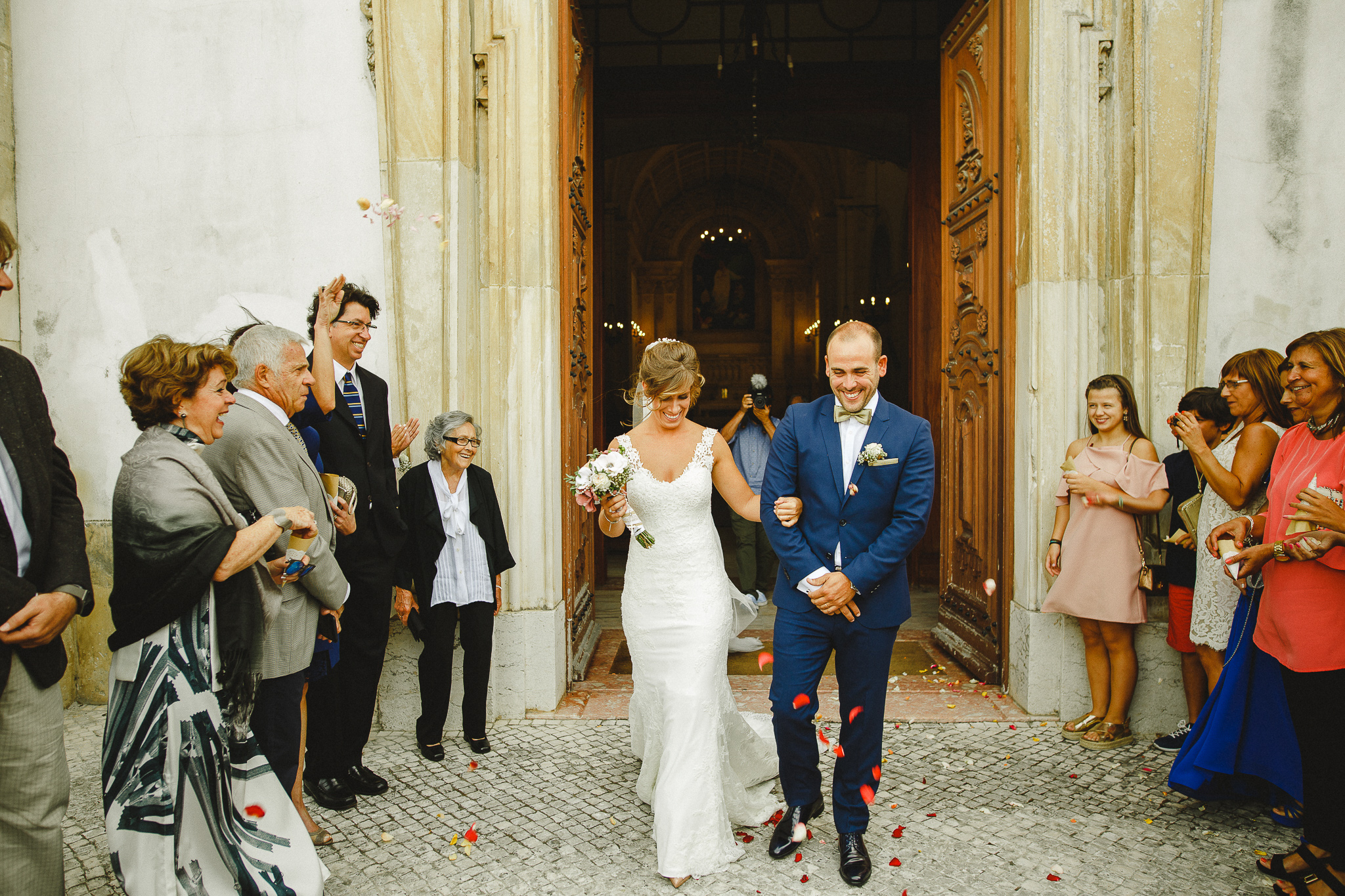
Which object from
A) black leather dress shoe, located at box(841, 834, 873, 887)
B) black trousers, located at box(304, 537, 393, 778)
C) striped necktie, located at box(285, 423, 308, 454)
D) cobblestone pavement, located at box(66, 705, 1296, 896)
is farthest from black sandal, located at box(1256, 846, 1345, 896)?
striped necktie, located at box(285, 423, 308, 454)

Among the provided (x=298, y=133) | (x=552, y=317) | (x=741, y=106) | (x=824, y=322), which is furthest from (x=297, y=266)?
(x=824, y=322)

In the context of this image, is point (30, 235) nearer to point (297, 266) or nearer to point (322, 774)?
point (297, 266)

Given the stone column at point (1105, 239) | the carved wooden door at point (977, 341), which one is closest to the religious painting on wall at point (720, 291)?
the carved wooden door at point (977, 341)

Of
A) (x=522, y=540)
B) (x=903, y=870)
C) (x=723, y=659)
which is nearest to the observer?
(x=903, y=870)

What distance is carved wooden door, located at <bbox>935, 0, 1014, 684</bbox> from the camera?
192 inches

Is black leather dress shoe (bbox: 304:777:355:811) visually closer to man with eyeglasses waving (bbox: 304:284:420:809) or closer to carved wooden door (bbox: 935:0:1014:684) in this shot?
man with eyeglasses waving (bbox: 304:284:420:809)

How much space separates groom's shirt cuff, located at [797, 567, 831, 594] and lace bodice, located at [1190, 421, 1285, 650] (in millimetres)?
1996

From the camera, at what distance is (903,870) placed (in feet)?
10.1

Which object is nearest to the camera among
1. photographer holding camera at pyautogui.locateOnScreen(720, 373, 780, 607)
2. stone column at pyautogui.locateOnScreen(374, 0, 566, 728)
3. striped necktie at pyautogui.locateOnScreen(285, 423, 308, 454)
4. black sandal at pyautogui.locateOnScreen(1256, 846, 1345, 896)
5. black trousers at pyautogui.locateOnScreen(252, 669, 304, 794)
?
black sandal at pyautogui.locateOnScreen(1256, 846, 1345, 896)

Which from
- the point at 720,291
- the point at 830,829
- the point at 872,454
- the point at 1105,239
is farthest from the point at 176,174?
the point at 720,291

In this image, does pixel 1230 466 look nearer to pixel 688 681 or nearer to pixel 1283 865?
pixel 1283 865

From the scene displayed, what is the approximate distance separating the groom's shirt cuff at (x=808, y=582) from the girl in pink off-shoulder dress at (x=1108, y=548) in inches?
78.0

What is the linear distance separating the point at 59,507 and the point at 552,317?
2.74 metres

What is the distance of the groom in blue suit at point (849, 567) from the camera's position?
10.1ft
